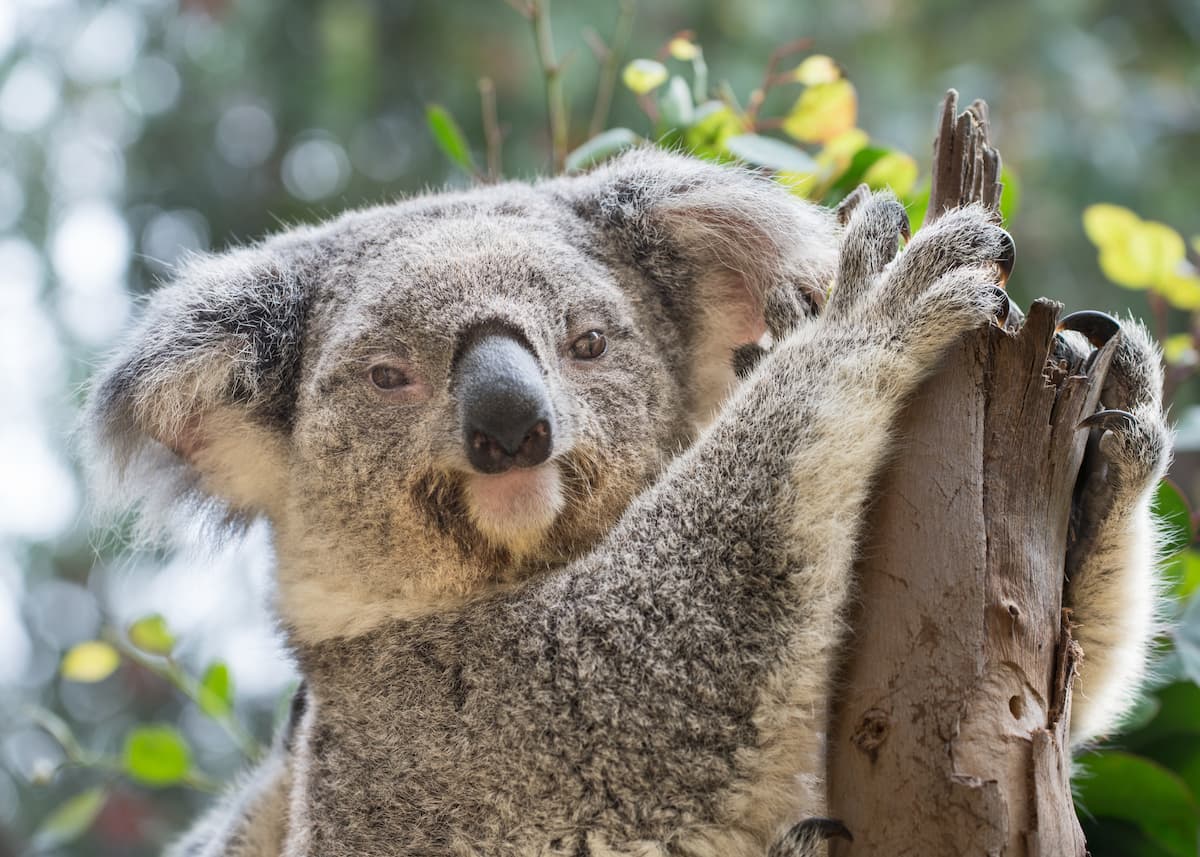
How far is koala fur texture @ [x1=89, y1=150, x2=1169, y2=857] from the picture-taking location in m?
1.61

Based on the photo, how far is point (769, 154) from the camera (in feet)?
7.43

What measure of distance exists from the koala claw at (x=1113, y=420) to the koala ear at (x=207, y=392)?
1.39m

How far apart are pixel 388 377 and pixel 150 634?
1192mm

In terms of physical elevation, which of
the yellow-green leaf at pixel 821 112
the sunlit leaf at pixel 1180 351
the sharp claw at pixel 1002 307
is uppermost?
the yellow-green leaf at pixel 821 112

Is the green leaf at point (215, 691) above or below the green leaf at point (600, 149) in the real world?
below

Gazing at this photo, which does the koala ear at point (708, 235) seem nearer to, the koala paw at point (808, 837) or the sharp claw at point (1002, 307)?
the sharp claw at point (1002, 307)

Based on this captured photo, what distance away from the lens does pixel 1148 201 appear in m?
5.25

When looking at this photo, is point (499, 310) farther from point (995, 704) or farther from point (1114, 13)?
point (1114, 13)

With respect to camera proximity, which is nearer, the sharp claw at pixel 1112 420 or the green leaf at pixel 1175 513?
the sharp claw at pixel 1112 420

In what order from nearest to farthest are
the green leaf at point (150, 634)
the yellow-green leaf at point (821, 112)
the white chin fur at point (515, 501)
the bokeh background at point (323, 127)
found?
the white chin fur at point (515, 501)
the yellow-green leaf at point (821, 112)
the green leaf at point (150, 634)
the bokeh background at point (323, 127)

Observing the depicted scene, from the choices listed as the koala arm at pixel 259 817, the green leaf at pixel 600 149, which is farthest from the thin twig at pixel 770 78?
the koala arm at pixel 259 817

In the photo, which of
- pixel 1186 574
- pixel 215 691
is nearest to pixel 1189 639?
pixel 1186 574

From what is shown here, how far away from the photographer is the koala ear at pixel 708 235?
2.04m

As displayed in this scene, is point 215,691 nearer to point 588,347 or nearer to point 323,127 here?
point 588,347
